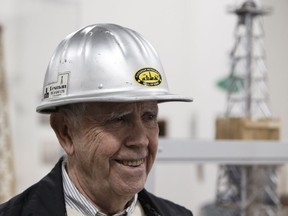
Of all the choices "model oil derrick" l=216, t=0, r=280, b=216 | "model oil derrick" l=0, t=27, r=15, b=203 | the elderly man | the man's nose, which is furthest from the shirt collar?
"model oil derrick" l=0, t=27, r=15, b=203

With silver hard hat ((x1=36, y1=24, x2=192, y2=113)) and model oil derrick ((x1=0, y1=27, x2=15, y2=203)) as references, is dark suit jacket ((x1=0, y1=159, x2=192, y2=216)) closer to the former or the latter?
silver hard hat ((x1=36, y1=24, x2=192, y2=113))

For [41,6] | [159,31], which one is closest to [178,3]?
[159,31]

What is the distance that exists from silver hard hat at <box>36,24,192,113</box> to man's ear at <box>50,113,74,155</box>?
0.07 ft

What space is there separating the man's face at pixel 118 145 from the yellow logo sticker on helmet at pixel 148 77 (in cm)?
3

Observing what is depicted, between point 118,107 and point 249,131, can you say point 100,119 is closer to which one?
point 118,107

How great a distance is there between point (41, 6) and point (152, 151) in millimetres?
1595

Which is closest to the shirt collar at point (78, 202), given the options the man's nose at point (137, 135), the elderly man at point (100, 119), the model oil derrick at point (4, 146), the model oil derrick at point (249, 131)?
the elderly man at point (100, 119)

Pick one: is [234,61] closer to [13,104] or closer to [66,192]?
[13,104]

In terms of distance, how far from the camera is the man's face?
0.90 meters

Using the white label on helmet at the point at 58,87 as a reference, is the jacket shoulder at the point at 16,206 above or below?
below

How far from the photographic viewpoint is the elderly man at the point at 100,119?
0.90 metres

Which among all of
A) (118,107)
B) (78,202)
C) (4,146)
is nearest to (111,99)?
(118,107)

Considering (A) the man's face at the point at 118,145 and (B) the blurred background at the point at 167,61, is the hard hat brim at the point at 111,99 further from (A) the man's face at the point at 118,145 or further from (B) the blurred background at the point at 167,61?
(B) the blurred background at the point at 167,61

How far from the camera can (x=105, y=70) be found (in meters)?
0.91
